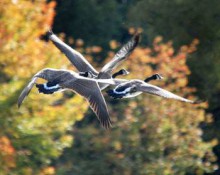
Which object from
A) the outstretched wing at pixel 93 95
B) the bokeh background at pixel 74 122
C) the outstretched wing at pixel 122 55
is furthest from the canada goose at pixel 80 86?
the bokeh background at pixel 74 122

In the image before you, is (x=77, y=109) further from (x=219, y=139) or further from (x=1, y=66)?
(x=219, y=139)

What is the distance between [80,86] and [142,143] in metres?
6.92

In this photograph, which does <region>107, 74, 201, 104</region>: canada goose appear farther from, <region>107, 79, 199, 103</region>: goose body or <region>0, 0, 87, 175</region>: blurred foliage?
<region>0, 0, 87, 175</region>: blurred foliage

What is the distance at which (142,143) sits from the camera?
20.5 metres

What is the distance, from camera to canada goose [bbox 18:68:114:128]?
13344mm

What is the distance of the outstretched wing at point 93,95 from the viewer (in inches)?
528

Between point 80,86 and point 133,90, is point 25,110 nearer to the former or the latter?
point 80,86

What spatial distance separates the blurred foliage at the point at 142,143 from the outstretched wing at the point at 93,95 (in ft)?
20.8

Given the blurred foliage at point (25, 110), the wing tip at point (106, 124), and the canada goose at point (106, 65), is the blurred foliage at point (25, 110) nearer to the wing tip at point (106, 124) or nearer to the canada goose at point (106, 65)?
the canada goose at point (106, 65)

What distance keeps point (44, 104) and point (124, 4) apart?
19072mm

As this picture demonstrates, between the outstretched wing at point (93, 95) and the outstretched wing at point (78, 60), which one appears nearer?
the outstretched wing at point (93, 95)

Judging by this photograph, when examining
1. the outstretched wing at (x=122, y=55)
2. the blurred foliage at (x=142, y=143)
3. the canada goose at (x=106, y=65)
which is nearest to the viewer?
the canada goose at (x=106, y=65)

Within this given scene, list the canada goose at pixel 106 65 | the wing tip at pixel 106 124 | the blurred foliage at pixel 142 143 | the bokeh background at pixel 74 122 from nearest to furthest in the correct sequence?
the wing tip at pixel 106 124, the canada goose at pixel 106 65, the bokeh background at pixel 74 122, the blurred foliage at pixel 142 143

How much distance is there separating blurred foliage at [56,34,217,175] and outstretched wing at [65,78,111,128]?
634cm
